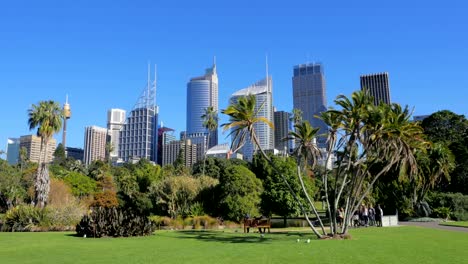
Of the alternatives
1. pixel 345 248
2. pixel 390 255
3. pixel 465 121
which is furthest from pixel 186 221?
pixel 465 121

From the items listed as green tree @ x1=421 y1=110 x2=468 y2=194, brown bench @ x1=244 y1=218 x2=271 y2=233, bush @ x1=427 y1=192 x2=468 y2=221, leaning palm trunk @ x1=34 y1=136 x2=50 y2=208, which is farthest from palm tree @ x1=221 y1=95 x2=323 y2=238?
green tree @ x1=421 y1=110 x2=468 y2=194

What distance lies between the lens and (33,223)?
29.3m

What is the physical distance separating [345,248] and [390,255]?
2315 millimetres

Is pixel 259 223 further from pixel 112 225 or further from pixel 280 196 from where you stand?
pixel 280 196

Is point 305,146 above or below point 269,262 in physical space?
above

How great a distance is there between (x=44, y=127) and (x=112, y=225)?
2539cm

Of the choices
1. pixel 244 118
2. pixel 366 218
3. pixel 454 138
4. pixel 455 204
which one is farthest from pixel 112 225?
pixel 454 138

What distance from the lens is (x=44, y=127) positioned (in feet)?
140

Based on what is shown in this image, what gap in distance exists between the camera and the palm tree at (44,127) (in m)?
41.7

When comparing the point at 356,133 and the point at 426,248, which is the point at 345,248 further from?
the point at 356,133

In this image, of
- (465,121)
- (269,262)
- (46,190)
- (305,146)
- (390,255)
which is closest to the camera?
(269,262)

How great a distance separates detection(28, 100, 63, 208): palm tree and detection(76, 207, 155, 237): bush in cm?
2176

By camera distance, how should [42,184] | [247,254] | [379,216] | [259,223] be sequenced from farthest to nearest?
1. [42,184]
2. [379,216]
3. [259,223]
4. [247,254]

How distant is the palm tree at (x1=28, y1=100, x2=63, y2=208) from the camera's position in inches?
1641
